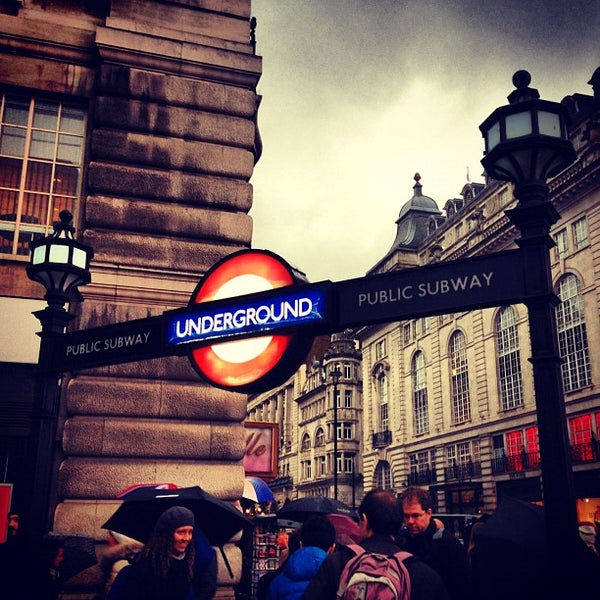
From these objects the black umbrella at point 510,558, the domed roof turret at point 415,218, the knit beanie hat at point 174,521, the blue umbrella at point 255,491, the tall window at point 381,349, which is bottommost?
the black umbrella at point 510,558

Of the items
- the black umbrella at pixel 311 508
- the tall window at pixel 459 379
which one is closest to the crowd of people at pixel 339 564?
the black umbrella at pixel 311 508

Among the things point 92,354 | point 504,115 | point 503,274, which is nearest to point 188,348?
point 92,354

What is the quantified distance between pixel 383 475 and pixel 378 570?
65710 mm

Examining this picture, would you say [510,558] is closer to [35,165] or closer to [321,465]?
[35,165]

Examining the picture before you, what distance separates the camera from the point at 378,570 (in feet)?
11.1

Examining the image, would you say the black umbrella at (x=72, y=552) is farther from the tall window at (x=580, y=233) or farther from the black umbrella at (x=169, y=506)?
the tall window at (x=580, y=233)

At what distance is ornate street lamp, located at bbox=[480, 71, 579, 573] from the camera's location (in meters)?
3.79

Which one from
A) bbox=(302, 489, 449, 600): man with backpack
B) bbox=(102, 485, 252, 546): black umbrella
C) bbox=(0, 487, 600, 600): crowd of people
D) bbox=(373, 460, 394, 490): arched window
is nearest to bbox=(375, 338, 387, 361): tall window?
bbox=(373, 460, 394, 490): arched window

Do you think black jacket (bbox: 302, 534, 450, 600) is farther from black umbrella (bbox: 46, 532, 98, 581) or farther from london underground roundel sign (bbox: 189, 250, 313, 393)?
Result: black umbrella (bbox: 46, 532, 98, 581)

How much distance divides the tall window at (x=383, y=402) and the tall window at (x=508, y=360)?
20.7m

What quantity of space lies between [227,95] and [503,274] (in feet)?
24.4

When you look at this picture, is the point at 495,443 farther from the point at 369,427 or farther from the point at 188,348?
the point at 188,348

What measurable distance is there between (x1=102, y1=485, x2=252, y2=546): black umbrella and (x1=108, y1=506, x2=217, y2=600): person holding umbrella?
4.90ft

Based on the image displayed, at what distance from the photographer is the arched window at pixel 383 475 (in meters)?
A: 64.8
